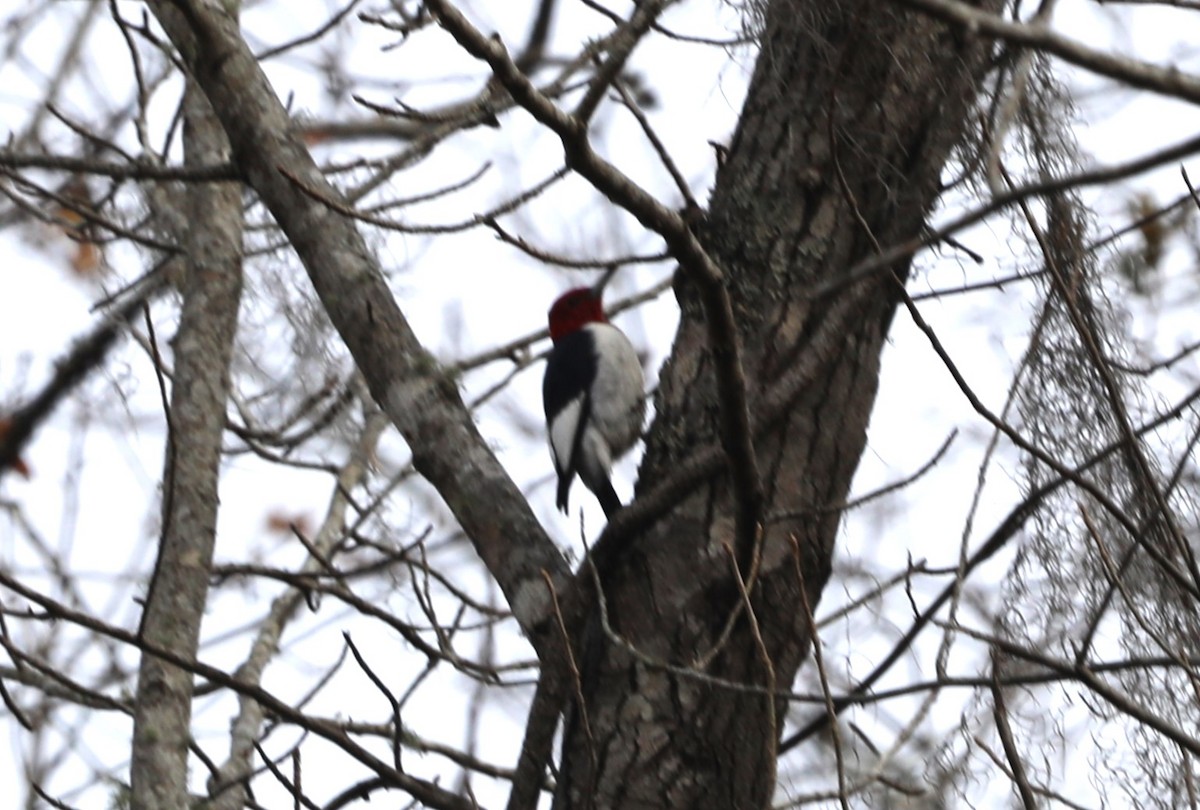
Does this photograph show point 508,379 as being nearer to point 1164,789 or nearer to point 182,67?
point 182,67

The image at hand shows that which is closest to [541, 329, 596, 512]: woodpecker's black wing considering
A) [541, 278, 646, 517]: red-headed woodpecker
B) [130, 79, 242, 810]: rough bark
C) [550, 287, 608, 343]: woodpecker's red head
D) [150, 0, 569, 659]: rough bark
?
[541, 278, 646, 517]: red-headed woodpecker

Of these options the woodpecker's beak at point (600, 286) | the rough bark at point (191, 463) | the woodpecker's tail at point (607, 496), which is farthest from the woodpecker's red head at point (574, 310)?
the rough bark at point (191, 463)

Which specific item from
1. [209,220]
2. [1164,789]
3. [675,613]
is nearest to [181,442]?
[209,220]

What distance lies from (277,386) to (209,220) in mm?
1186

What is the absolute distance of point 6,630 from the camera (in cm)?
290

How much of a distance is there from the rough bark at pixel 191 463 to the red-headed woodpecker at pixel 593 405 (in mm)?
1116

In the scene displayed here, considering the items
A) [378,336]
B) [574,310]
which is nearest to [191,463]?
[378,336]

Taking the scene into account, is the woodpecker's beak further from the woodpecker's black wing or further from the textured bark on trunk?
the textured bark on trunk

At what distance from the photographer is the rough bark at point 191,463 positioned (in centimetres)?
357

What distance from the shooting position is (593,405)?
4.85 meters

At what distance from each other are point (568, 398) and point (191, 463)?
131 cm

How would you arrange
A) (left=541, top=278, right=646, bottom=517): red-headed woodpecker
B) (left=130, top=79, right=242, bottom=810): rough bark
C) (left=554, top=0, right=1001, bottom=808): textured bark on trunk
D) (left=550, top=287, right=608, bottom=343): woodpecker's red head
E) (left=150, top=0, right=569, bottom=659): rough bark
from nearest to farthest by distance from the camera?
(left=554, top=0, right=1001, bottom=808): textured bark on trunk
(left=150, top=0, right=569, bottom=659): rough bark
(left=130, top=79, right=242, bottom=810): rough bark
(left=541, top=278, right=646, bottom=517): red-headed woodpecker
(left=550, top=287, right=608, bottom=343): woodpecker's red head

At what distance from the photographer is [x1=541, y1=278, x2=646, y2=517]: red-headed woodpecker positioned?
4871 mm

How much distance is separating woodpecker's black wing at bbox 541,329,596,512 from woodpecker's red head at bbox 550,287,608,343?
207 mm
